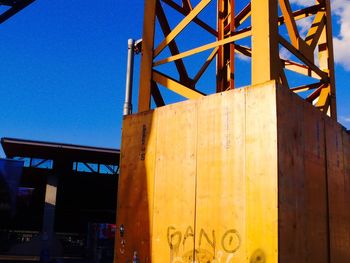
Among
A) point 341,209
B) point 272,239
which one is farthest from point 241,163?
point 341,209

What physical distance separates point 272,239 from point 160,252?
84.7 inches

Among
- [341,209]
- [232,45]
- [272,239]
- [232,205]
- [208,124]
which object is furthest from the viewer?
[232,45]

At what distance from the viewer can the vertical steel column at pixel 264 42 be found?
643cm

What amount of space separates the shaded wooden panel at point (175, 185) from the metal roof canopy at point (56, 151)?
980 inches

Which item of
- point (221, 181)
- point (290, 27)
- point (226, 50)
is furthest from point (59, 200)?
point (221, 181)

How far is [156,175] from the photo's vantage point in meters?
7.29

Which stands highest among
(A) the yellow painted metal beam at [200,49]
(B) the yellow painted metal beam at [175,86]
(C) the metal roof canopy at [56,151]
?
(C) the metal roof canopy at [56,151]

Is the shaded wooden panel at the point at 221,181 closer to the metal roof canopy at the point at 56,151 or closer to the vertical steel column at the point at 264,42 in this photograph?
the vertical steel column at the point at 264,42

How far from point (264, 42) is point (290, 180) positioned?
2111 millimetres

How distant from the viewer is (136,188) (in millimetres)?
7629

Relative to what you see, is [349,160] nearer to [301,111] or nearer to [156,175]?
[301,111]

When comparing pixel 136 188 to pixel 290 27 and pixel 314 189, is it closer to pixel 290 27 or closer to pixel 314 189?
pixel 314 189

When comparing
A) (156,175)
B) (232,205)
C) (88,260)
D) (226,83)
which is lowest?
(88,260)

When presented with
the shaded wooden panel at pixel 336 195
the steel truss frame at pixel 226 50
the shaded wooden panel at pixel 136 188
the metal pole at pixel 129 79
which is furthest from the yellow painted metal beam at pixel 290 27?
the metal pole at pixel 129 79
